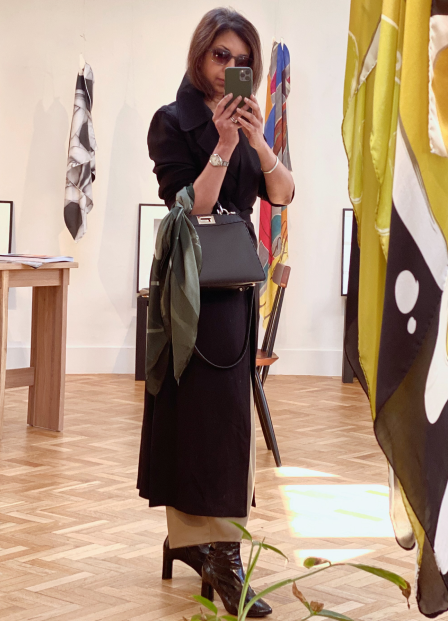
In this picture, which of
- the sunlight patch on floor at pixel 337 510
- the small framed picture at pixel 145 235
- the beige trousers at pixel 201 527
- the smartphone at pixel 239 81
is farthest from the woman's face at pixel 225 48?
the small framed picture at pixel 145 235

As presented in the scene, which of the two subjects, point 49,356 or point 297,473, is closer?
point 297,473

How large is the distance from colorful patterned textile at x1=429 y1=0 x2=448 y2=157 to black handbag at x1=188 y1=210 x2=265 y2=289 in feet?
3.79

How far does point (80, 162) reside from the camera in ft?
20.0

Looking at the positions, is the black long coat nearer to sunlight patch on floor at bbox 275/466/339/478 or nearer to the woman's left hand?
the woman's left hand

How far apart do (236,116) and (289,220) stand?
4876mm

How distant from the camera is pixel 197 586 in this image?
7.05 feet

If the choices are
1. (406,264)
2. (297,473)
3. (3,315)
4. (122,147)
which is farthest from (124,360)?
(406,264)

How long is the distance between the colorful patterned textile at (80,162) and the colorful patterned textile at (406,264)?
5400mm

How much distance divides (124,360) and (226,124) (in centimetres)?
481

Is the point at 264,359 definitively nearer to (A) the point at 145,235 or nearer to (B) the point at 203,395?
(B) the point at 203,395

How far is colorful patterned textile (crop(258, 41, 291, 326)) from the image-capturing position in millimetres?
6105

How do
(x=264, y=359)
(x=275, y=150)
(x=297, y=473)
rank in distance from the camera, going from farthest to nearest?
1. (x=275, y=150)
2. (x=264, y=359)
3. (x=297, y=473)

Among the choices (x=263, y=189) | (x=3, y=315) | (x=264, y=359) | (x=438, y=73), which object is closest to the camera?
(x=438, y=73)

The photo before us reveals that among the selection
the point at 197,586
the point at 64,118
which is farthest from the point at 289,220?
the point at 197,586
